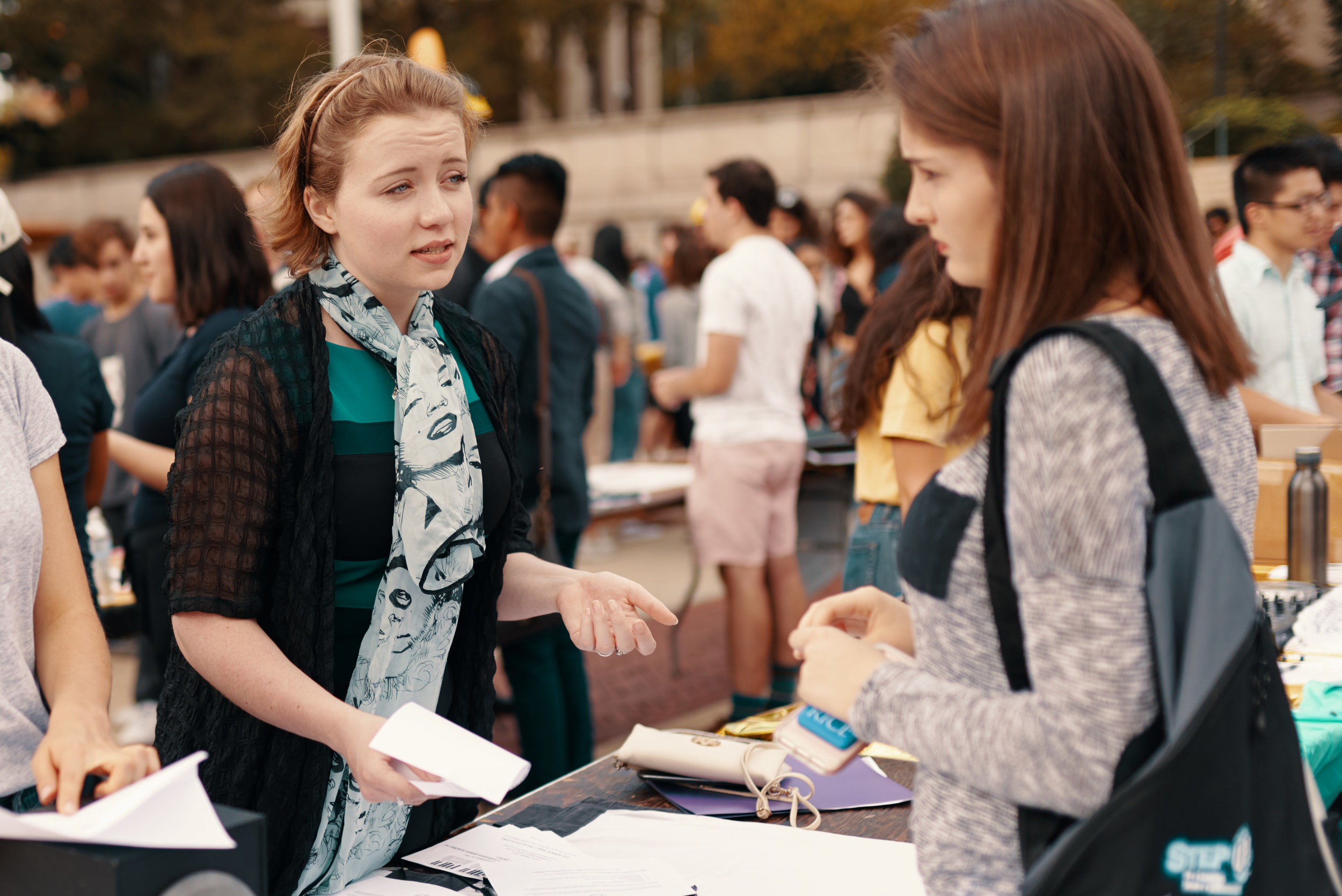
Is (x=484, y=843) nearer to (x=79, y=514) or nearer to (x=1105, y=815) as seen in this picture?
(x=1105, y=815)

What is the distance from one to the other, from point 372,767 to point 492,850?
39cm

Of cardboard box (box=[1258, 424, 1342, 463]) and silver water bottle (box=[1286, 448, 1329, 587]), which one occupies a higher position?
cardboard box (box=[1258, 424, 1342, 463])

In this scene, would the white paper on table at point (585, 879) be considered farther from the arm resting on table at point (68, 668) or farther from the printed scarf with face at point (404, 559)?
the arm resting on table at point (68, 668)

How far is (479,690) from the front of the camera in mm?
1865

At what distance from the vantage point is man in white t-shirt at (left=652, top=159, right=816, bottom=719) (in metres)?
4.58

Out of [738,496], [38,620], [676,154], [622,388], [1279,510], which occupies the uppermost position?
[676,154]

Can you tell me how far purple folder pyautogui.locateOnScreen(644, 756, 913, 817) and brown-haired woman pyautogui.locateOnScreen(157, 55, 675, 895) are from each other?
35cm

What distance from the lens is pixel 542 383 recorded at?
12.8 ft

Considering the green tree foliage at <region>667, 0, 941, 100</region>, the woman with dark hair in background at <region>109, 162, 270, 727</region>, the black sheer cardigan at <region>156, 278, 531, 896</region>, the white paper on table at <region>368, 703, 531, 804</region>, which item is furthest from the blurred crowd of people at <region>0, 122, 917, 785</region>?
the green tree foliage at <region>667, 0, 941, 100</region>

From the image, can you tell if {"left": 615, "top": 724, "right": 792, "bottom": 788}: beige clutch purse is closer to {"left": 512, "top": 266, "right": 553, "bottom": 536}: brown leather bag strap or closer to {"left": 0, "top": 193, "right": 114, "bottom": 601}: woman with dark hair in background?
{"left": 0, "top": 193, "right": 114, "bottom": 601}: woman with dark hair in background

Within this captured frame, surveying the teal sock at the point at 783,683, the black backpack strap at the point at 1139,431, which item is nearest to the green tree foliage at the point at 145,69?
the teal sock at the point at 783,683

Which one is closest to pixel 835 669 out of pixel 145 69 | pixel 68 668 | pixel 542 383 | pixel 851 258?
pixel 68 668

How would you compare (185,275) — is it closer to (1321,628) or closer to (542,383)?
(542,383)

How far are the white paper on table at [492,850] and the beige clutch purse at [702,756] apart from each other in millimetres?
258
